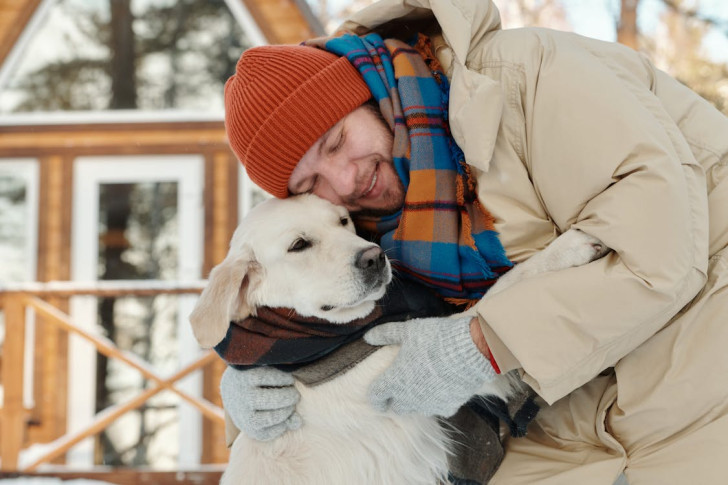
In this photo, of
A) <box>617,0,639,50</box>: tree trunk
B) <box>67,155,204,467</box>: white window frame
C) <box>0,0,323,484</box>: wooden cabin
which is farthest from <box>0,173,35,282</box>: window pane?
<box>617,0,639,50</box>: tree trunk

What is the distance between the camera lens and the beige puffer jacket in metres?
1.62

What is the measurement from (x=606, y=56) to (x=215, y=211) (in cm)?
565

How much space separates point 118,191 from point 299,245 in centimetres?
561

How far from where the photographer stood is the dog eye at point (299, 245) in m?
2.27

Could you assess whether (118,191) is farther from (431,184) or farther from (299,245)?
(431,184)

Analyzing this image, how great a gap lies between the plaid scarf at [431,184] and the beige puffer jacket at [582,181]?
0.07 m

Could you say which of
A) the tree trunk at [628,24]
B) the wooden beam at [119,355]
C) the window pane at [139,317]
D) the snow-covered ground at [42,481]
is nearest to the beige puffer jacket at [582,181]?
the wooden beam at [119,355]

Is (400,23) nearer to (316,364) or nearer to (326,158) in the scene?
(326,158)

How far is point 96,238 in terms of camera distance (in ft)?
24.3

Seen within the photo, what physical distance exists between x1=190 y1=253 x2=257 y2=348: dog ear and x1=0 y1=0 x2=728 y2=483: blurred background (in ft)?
16.1

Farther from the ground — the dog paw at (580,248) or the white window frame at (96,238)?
the dog paw at (580,248)

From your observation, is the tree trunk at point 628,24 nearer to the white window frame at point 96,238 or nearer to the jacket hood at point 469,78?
the white window frame at point 96,238

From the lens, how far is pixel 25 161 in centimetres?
732

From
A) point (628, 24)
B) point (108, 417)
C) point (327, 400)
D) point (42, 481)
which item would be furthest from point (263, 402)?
point (628, 24)
